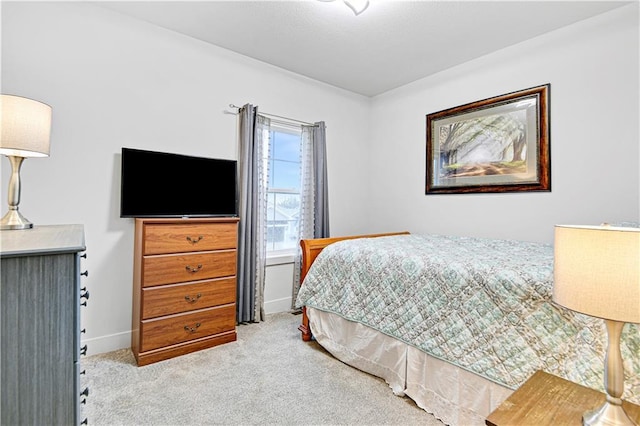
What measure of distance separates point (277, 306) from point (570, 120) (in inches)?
127

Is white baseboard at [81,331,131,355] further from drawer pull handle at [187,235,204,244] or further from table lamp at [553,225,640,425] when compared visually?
table lamp at [553,225,640,425]

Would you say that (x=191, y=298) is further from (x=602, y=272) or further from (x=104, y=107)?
(x=602, y=272)

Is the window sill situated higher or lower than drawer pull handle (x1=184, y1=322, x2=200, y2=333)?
higher

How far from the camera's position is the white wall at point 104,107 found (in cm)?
216

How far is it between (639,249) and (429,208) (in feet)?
9.42

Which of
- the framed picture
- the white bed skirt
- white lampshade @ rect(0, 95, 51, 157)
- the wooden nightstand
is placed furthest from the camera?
the framed picture

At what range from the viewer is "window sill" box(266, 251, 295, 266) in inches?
133

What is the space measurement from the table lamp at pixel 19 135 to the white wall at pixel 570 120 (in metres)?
3.35

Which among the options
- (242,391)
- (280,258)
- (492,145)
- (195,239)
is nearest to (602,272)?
(242,391)

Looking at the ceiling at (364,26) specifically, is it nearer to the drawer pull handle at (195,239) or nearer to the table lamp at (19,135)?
the table lamp at (19,135)

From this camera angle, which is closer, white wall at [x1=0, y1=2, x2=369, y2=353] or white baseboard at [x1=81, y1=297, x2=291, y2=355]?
white wall at [x1=0, y1=2, x2=369, y2=353]

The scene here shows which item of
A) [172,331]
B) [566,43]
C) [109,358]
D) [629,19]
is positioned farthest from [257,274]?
[629,19]

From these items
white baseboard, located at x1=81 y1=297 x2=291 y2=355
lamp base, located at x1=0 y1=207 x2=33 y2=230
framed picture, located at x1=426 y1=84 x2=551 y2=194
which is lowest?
white baseboard, located at x1=81 y1=297 x2=291 y2=355

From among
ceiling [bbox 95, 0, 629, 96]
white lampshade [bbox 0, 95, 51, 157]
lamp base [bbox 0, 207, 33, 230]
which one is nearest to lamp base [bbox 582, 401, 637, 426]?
lamp base [bbox 0, 207, 33, 230]
